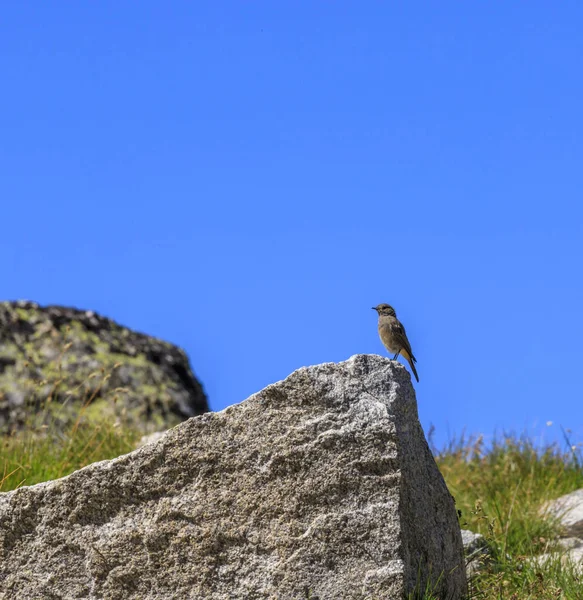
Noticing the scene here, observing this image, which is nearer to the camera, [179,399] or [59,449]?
[59,449]

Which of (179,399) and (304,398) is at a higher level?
(179,399)

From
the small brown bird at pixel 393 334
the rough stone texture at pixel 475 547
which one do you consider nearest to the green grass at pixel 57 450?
the small brown bird at pixel 393 334

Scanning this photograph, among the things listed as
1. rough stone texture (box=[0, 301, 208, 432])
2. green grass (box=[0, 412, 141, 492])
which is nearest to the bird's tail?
green grass (box=[0, 412, 141, 492])

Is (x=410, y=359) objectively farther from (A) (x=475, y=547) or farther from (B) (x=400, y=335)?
(A) (x=475, y=547)

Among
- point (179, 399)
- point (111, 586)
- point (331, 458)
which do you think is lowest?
point (111, 586)

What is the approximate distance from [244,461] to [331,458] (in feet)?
1.58

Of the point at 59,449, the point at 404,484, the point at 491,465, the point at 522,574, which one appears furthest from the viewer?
the point at 491,465

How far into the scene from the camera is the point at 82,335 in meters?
13.7

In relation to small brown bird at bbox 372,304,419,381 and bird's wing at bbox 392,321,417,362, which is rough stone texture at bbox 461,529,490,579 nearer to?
small brown bird at bbox 372,304,419,381

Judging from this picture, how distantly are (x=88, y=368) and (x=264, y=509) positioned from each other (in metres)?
Answer: 8.78

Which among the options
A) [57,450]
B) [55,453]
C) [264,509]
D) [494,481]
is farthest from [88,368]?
[264,509]

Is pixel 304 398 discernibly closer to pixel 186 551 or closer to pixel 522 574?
pixel 186 551

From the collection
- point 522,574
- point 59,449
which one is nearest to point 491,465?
point 522,574

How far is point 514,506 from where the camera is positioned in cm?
850
